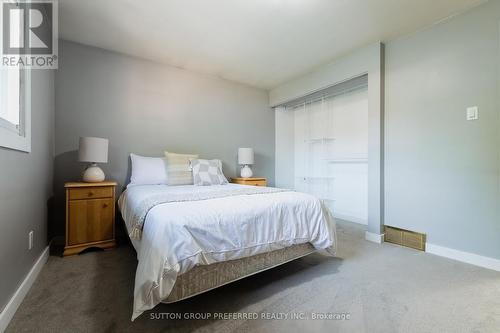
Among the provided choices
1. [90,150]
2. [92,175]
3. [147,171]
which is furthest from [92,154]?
[147,171]

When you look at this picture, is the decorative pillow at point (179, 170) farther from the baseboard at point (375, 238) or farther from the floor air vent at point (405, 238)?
the floor air vent at point (405, 238)

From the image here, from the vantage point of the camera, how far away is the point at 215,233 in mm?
1319

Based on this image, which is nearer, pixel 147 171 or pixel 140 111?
pixel 147 171

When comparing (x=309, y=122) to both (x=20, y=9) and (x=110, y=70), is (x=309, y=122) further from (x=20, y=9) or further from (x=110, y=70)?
(x=20, y=9)

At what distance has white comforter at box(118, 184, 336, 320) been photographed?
1.11 metres

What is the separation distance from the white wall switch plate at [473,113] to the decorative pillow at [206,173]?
107 inches

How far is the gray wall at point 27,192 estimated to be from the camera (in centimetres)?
124

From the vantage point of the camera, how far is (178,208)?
1.37m

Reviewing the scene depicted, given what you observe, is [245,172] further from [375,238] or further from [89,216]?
[89,216]

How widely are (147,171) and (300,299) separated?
225cm

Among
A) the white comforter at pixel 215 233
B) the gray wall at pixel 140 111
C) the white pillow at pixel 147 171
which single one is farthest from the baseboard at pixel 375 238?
the white pillow at pixel 147 171

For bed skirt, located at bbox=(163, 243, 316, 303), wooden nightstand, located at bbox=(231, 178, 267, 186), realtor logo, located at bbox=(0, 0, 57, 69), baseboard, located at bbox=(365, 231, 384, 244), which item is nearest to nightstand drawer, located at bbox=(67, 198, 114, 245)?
realtor logo, located at bbox=(0, 0, 57, 69)

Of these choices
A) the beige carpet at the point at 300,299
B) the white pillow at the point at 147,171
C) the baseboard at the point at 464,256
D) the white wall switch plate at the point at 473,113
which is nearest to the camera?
the beige carpet at the point at 300,299

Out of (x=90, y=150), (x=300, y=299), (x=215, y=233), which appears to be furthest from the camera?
(x=90, y=150)
